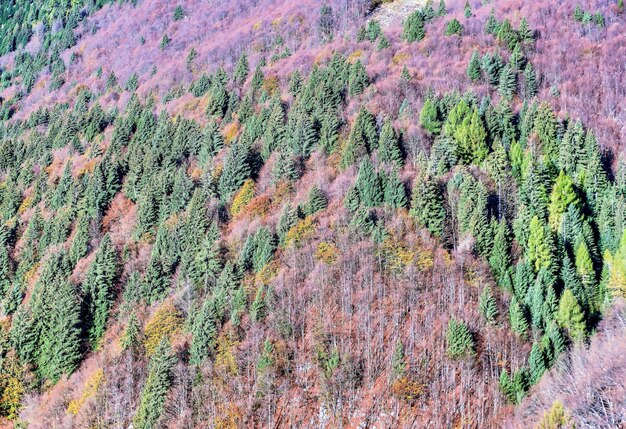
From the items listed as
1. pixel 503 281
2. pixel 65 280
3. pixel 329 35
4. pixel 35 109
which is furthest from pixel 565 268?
pixel 35 109

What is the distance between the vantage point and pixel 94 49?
566 feet

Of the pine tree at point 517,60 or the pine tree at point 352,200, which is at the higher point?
the pine tree at point 352,200

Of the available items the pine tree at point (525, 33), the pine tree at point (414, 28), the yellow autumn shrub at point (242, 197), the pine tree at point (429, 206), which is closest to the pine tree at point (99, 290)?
the yellow autumn shrub at point (242, 197)

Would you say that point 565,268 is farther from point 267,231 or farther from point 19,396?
point 19,396

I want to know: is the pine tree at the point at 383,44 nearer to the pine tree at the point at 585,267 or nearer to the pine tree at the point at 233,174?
the pine tree at the point at 233,174

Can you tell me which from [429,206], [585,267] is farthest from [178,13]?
[585,267]

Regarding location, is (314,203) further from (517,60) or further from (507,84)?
(517,60)

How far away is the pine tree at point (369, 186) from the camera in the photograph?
7506 cm

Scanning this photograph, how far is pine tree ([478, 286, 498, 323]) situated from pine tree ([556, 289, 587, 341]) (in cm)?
573

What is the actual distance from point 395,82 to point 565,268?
5095cm

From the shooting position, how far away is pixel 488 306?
199ft

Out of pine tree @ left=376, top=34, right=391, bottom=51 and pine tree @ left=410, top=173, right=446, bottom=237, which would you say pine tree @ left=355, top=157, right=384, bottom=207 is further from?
pine tree @ left=376, top=34, right=391, bottom=51

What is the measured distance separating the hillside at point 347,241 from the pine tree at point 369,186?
1.27ft

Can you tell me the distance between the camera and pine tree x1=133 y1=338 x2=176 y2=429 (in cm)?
5594
